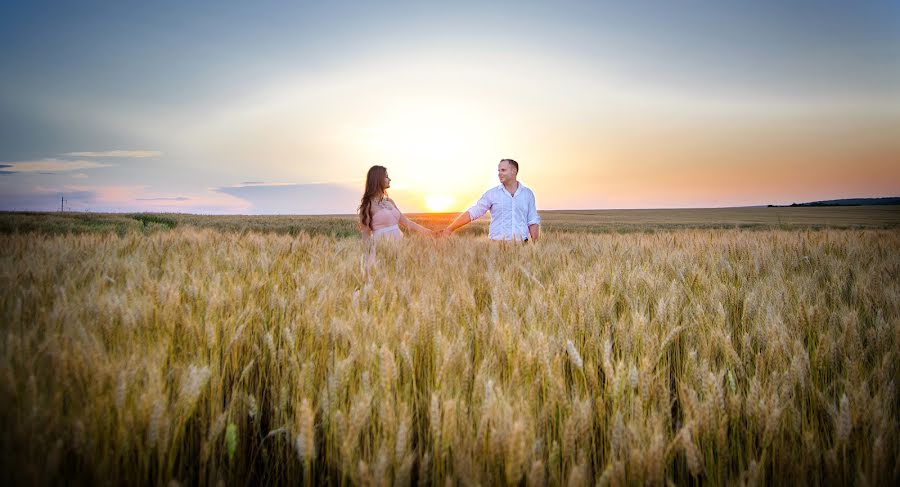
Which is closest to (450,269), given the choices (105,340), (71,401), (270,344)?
(270,344)

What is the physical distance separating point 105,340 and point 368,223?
5.63 meters

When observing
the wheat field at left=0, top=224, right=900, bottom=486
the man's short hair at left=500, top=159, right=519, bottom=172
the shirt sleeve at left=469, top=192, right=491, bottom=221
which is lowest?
the wheat field at left=0, top=224, right=900, bottom=486

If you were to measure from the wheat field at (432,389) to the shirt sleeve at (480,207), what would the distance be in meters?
4.23

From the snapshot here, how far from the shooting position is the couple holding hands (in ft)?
23.7

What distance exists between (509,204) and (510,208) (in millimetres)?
73

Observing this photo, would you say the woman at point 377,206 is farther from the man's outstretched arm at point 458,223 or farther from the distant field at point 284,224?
the distant field at point 284,224

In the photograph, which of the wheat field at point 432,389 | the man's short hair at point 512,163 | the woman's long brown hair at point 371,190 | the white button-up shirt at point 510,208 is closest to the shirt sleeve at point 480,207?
the white button-up shirt at point 510,208

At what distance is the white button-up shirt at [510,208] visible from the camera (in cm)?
744

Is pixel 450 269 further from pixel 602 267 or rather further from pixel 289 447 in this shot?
pixel 289 447

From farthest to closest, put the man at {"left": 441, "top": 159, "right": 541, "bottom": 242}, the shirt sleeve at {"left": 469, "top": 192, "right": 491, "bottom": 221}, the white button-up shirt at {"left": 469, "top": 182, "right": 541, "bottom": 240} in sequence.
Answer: the white button-up shirt at {"left": 469, "top": 182, "right": 541, "bottom": 240}
the man at {"left": 441, "top": 159, "right": 541, "bottom": 242}
the shirt sleeve at {"left": 469, "top": 192, "right": 491, "bottom": 221}

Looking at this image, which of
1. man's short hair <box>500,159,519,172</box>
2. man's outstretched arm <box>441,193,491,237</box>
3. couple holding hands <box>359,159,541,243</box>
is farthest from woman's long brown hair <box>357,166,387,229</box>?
man's short hair <box>500,159,519,172</box>

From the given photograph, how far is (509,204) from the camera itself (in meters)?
7.45

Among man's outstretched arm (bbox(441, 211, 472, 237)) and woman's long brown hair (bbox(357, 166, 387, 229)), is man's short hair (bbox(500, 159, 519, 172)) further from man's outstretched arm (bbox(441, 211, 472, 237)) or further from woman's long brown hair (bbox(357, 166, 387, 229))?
woman's long brown hair (bbox(357, 166, 387, 229))

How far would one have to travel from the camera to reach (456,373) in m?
1.49
